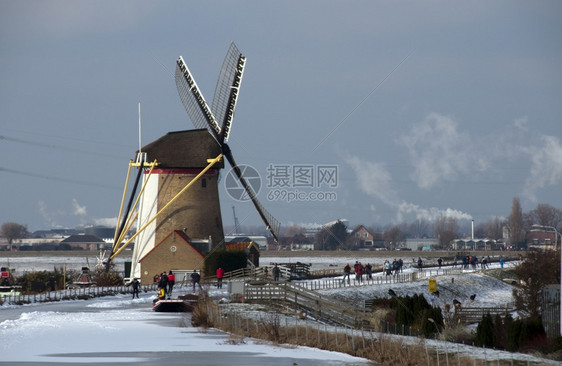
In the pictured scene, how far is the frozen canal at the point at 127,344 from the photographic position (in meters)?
26.2

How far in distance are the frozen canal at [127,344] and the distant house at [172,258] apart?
2794 centimetres

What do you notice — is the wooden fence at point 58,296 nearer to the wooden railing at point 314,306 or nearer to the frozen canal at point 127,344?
the frozen canal at point 127,344

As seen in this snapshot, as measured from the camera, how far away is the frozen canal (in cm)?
2620

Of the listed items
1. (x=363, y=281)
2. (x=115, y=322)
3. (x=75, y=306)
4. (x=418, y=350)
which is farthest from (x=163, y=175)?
(x=418, y=350)

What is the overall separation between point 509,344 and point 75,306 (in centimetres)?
2417

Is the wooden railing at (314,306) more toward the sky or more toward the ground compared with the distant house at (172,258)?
more toward the ground

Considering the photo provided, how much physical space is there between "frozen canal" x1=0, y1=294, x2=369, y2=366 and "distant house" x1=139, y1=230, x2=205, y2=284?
→ 2794cm

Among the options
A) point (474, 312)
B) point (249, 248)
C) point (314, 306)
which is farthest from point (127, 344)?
point (249, 248)

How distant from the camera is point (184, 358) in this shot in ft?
87.9

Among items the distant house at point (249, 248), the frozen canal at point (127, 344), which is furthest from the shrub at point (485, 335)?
the distant house at point (249, 248)

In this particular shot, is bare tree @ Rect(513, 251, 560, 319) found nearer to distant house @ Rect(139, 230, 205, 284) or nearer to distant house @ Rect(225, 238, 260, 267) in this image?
distant house @ Rect(225, 238, 260, 267)

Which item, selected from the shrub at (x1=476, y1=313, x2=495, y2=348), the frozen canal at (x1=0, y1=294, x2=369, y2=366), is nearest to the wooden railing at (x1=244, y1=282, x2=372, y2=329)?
the frozen canal at (x1=0, y1=294, x2=369, y2=366)

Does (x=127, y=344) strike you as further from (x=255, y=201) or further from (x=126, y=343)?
(x=255, y=201)

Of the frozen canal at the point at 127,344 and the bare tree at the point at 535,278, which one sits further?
the bare tree at the point at 535,278
